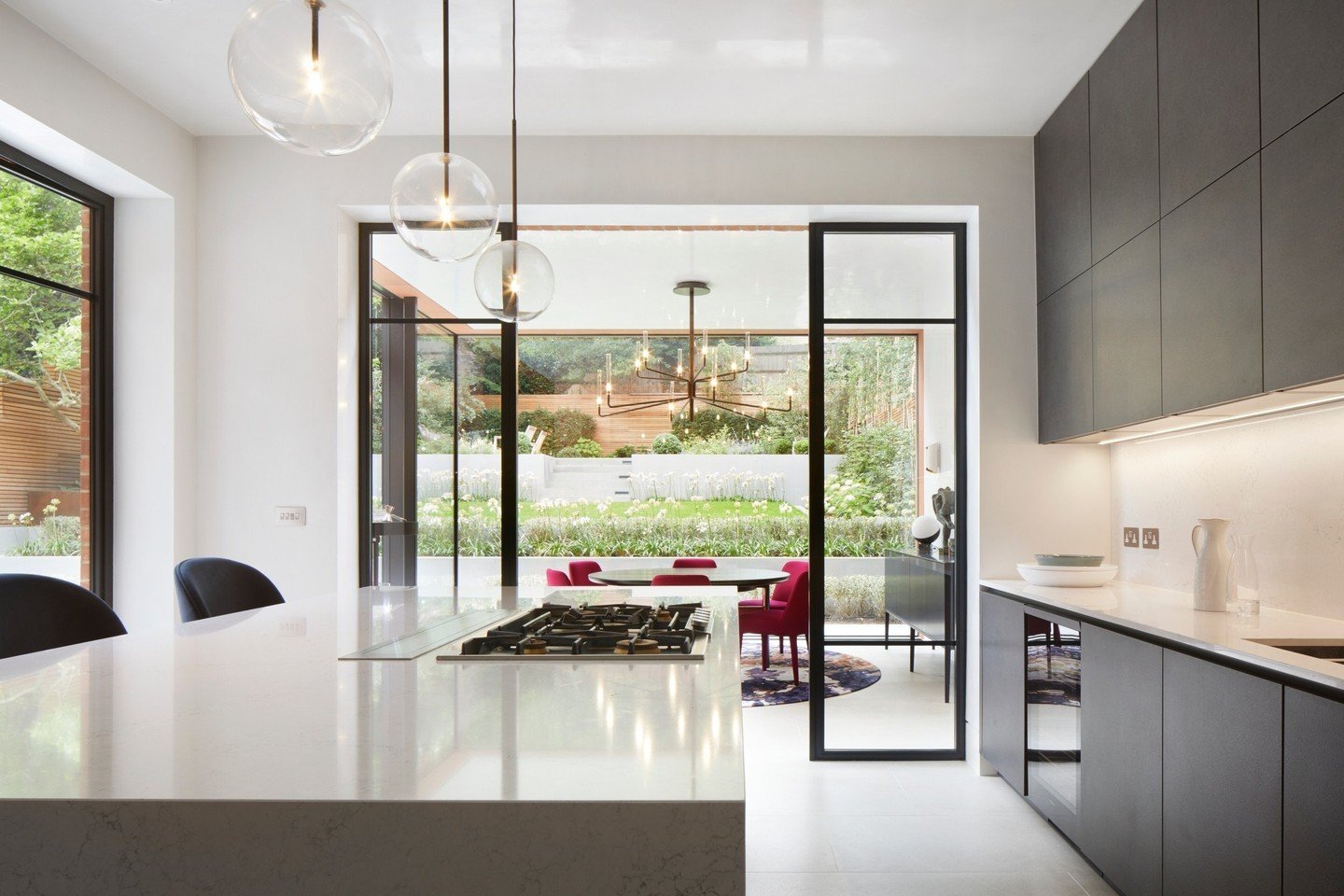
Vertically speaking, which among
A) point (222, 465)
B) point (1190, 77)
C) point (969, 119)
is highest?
point (969, 119)

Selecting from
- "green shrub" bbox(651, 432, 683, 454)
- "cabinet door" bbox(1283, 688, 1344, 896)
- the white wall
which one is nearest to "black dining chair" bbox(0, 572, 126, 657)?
the white wall

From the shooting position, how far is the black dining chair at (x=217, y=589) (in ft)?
8.33

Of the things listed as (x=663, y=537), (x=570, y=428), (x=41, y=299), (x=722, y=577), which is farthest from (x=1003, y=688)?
(x=570, y=428)

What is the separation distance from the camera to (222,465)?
421 cm

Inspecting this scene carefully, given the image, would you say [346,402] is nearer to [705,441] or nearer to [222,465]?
[222,465]

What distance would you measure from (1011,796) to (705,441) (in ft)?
19.9

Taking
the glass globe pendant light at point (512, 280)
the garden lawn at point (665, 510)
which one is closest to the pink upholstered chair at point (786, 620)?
the glass globe pendant light at point (512, 280)

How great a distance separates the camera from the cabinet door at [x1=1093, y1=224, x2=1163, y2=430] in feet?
9.46

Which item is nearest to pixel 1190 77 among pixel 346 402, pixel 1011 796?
pixel 1011 796

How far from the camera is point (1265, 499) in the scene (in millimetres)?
2889

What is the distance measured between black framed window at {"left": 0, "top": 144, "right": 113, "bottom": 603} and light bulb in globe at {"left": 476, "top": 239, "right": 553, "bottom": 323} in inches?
84.5

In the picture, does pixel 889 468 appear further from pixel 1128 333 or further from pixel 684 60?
pixel 684 60

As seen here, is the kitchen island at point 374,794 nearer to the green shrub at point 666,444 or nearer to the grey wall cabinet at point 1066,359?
the grey wall cabinet at point 1066,359

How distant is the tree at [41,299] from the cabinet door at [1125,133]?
398cm
